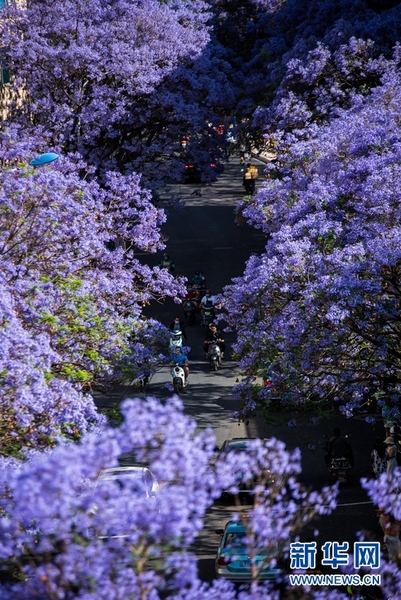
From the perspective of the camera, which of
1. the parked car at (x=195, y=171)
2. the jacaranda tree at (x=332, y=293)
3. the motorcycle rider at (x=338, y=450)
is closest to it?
the jacaranda tree at (x=332, y=293)

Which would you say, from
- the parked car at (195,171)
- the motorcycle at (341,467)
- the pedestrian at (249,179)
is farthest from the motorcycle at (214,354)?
the pedestrian at (249,179)

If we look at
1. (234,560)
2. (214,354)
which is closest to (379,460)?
(234,560)

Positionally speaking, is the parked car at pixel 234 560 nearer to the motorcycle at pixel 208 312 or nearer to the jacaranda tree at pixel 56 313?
the jacaranda tree at pixel 56 313

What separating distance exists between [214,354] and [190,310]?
4.82 meters

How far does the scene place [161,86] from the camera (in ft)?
122

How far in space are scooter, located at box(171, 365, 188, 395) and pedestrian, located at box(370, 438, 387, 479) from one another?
25.2 ft

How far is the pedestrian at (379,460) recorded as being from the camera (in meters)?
20.8

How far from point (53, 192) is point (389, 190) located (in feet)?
18.7

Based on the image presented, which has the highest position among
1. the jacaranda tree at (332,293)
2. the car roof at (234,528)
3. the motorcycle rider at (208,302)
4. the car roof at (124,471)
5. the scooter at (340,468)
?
the motorcycle rider at (208,302)

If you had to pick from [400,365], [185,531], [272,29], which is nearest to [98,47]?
[272,29]

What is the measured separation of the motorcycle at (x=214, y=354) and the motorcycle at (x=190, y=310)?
167 inches

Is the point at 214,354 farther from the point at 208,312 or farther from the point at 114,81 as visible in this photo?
the point at 114,81

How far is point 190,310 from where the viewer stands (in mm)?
34438

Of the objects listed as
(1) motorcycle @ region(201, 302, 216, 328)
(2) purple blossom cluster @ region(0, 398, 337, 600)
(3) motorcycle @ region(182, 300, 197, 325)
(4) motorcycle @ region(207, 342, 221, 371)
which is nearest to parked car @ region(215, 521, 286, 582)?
(2) purple blossom cluster @ region(0, 398, 337, 600)
